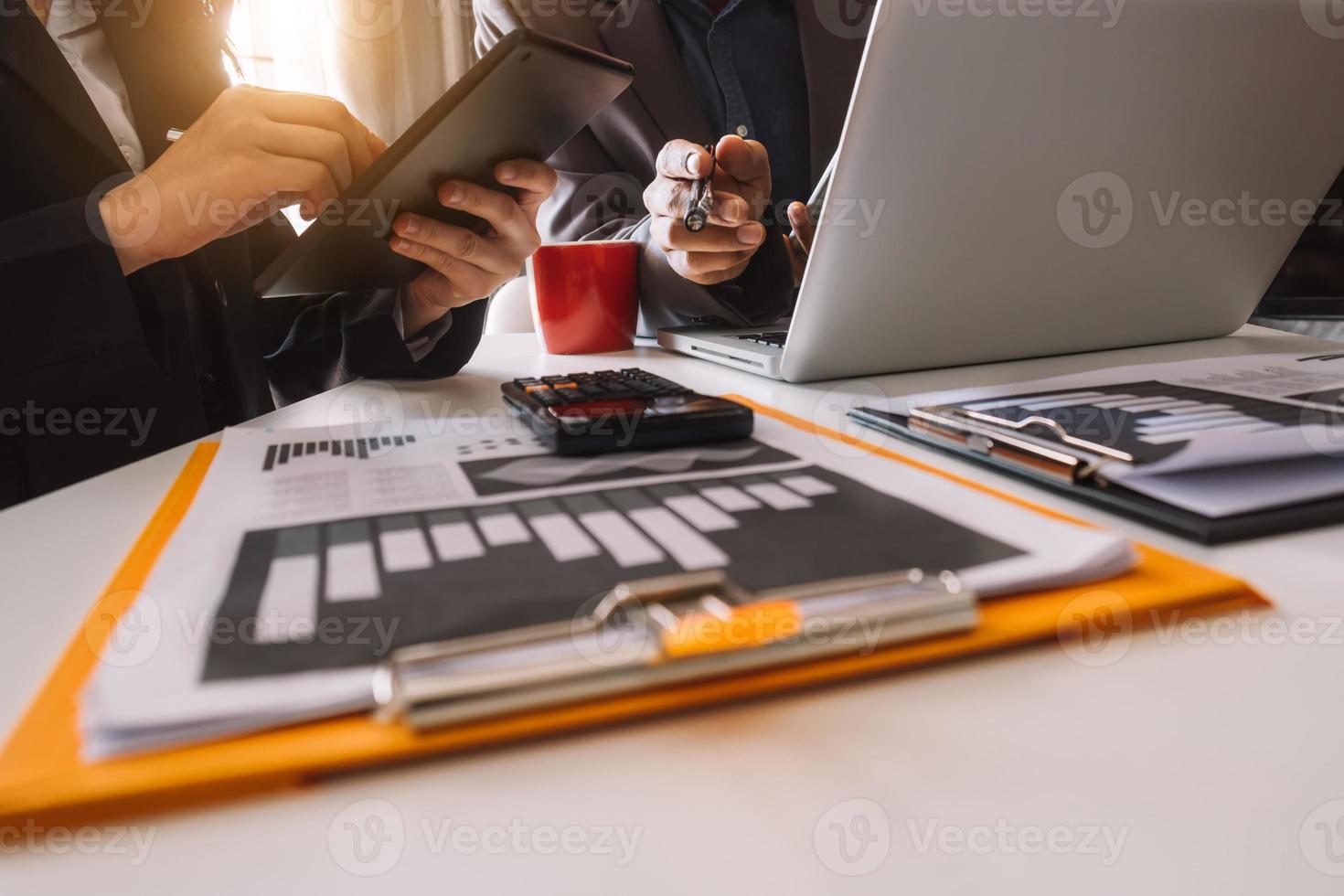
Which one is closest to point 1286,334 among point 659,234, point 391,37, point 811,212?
point 811,212

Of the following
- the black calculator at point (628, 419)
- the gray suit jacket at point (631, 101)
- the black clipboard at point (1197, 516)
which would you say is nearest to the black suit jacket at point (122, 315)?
the black calculator at point (628, 419)

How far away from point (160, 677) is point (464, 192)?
1.60 ft

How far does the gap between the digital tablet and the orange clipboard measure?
0.32m

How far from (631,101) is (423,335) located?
1.97 ft

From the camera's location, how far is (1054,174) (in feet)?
1.79

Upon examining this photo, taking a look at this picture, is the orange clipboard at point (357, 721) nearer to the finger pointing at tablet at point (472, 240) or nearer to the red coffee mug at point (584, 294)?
the finger pointing at tablet at point (472, 240)

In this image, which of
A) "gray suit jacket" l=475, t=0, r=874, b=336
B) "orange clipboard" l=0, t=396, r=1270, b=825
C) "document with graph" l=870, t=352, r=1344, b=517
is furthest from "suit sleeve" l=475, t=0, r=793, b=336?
"orange clipboard" l=0, t=396, r=1270, b=825

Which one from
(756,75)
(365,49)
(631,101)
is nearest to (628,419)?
(631,101)

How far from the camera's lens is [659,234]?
756 millimetres

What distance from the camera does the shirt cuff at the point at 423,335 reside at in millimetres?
747

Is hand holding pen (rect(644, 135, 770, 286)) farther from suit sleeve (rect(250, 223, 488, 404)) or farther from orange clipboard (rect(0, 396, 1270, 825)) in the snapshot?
orange clipboard (rect(0, 396, 1270, 825))

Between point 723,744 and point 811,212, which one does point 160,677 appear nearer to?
point 723,744

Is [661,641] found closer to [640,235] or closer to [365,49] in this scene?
[640,235]

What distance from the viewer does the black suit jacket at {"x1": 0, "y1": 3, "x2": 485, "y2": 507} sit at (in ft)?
1.73
